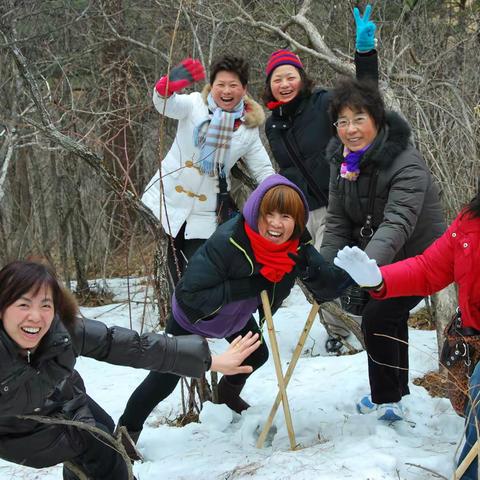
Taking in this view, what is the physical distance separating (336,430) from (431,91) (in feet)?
10.1

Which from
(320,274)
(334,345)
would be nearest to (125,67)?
(334,345)

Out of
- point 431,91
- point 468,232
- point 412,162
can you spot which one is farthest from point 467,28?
point 468,232

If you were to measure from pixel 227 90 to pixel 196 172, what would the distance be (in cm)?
51

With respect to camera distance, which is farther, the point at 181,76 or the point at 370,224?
the point at 181,76

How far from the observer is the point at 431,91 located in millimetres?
5062

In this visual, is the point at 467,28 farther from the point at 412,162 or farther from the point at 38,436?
→ the point at 38,436

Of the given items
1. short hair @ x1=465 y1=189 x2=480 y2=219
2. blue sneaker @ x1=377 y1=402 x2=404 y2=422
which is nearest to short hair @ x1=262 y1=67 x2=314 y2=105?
short hair @ x1=465 y1=189 x2=480 y2=219

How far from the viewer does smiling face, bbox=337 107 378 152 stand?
9.46 feet

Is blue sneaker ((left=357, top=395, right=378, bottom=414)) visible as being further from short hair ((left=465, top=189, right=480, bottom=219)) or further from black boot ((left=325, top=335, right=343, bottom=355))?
black boot ((left=325, top=335, right=343, bottom=355))

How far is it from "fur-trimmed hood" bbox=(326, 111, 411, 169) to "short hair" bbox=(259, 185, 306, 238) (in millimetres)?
353

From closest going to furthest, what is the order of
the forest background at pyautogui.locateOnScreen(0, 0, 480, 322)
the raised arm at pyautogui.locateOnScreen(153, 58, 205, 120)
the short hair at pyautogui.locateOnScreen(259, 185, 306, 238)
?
the short hair at pyautogui.locateOnScreen(259, 185, 306, 238)
the raised arm at pyautogui.locateOnScreen(153, 58, 205, 120)
the forest background at pyautogui.locateOnScreen(0, 0, 480, 322)

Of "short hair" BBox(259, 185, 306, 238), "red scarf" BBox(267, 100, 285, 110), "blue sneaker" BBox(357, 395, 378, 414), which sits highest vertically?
"red scarf" BBox(267, 100, 285, 110)

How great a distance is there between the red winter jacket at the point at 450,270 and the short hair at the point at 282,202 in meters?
0.47

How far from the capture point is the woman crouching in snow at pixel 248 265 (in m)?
2.83
